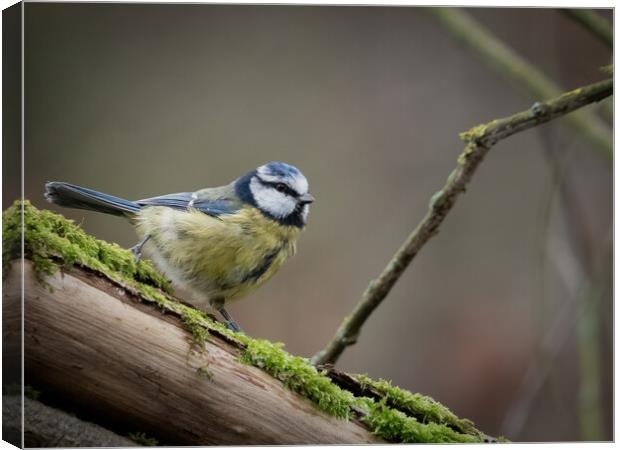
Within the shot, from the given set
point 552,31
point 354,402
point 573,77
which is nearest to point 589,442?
point 354,402

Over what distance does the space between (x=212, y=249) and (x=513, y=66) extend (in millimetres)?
1201

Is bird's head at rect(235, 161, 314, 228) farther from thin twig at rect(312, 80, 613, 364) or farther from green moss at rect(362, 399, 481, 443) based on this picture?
green moss at rect(362, 399, 481, 443)

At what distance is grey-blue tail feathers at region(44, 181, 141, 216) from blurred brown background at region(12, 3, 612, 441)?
0.27ft

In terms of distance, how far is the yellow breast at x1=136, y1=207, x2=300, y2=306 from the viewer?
232 centimetres

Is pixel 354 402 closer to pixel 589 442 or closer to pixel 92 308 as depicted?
pixel 92 308

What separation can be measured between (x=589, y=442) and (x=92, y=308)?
1.70 metres

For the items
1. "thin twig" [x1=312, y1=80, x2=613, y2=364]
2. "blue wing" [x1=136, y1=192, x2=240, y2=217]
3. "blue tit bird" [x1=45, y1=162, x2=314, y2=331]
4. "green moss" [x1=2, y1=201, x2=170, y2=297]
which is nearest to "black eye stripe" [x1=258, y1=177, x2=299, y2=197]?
"blue tit bird" [x1=45, y1=162, x2=314, y2=331]

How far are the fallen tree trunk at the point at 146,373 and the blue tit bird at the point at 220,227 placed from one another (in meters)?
0.37

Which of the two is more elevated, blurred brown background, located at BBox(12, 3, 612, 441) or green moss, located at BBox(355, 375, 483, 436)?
blurred brown background, located at BBox(12, 3, 612, 441)

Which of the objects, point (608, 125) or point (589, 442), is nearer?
point (589, 442)

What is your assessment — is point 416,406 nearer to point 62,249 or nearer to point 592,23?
point 62,249

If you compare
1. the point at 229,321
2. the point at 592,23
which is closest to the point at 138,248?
the point at 229,321

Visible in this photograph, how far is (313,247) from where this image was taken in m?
2.63

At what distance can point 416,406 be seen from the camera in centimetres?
217
